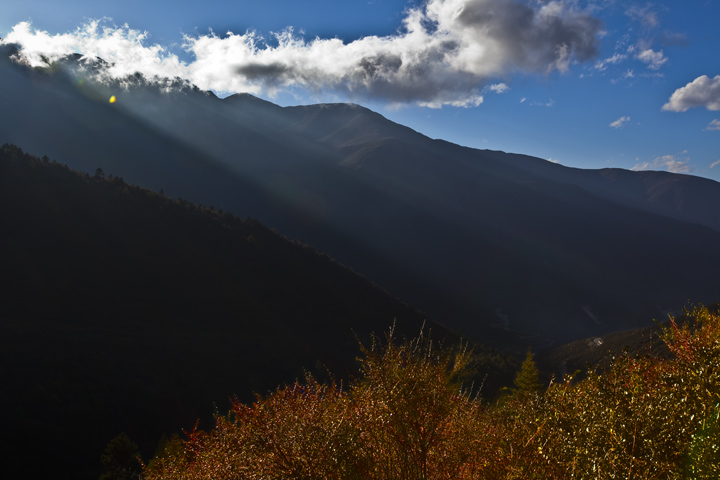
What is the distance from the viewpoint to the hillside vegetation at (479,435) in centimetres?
506

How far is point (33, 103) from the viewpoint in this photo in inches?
7205

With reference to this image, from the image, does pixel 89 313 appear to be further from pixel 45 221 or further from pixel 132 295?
pixel 45 221

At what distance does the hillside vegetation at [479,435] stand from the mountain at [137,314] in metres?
25.8

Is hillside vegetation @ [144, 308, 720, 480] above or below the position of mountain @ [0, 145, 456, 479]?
above

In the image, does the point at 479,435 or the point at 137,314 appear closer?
the point at 479,435

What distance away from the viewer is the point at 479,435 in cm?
758

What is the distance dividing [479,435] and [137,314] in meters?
45.8

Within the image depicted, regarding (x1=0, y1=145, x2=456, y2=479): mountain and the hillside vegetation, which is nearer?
the hillside vegetation

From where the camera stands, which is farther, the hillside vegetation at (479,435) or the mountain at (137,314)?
the mountain at (137,314)

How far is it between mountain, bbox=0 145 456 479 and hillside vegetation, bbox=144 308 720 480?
2576cm

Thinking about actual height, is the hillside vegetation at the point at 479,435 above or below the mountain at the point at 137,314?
above

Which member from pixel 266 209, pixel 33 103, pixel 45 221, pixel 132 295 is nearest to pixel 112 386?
pixel 132 295

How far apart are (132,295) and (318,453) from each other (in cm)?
4883

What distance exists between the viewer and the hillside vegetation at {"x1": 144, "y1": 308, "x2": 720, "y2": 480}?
5.06 metres
